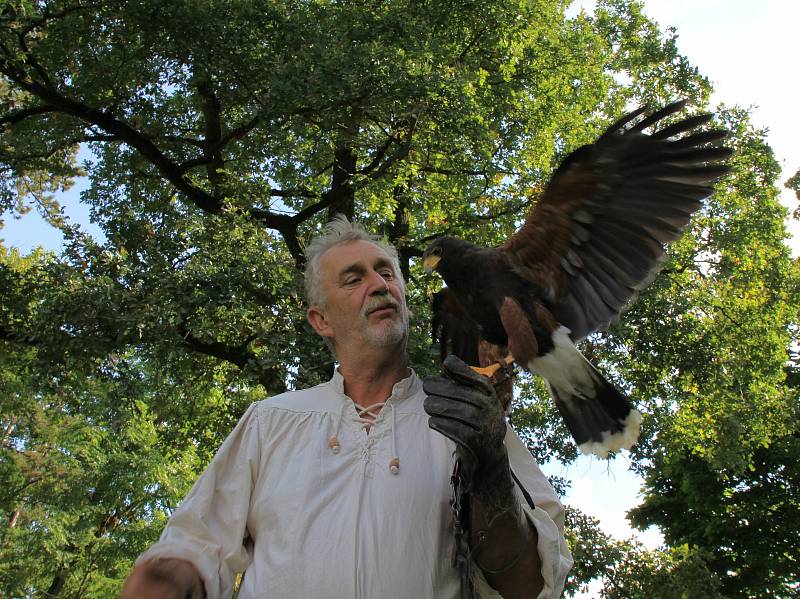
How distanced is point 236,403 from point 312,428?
346 inches

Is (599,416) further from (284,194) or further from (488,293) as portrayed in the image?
(284,194)

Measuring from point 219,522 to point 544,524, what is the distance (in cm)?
91

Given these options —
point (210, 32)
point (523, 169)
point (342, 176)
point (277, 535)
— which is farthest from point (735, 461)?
point (277, 535)

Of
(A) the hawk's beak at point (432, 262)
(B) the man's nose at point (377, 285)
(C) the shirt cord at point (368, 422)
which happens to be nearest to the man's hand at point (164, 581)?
(C) the shirt cord at point (368, 422)

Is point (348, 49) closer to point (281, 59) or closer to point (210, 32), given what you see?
point (281, 59)

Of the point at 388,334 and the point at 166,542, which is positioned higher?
the point at 388,334

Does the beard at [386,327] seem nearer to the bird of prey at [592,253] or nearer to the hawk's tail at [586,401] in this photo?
the bird of prey at [592,253]

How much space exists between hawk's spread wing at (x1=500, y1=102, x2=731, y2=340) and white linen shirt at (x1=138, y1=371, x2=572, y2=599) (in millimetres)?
1829

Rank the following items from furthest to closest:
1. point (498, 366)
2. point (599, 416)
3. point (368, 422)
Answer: point (599, 416) → point (498, 366) → point (368, 422)

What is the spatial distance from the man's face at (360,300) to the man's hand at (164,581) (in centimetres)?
87

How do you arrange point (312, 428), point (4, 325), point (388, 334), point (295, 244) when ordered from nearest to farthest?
1. point (312, 428)
2. point (388, 334)
3. point (4, 325)
4. point (295, 244)

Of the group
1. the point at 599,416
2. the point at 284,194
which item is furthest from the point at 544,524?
the point at 284,194

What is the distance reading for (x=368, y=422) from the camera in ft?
6.79

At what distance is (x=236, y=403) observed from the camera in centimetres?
1045
